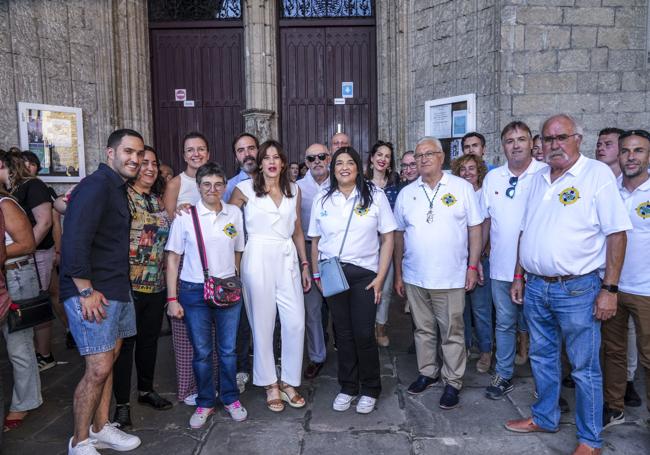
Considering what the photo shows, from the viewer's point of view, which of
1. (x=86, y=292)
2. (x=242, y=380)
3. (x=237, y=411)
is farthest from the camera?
(x=242, y=380)

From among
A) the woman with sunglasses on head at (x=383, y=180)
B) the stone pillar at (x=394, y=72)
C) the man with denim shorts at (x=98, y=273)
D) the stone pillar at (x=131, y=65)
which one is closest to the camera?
the man with denim shorts at (x=98, y=273)

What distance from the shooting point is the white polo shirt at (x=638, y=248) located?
299 cm

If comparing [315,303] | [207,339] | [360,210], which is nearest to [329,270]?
[360,210]

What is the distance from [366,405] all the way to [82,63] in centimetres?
657

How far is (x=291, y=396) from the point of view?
356cm

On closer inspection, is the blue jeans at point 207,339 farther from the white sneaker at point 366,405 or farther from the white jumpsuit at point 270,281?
the white sneaker at point 366,405

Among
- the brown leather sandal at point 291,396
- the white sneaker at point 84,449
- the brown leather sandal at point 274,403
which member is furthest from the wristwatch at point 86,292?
the brown leather sandal at point 291,396

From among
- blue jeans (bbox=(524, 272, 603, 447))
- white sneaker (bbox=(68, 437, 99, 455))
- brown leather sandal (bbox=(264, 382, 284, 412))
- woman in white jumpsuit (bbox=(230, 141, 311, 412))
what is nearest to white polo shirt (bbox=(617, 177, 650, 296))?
blue jeans (bbox=(524, 272, 603, 447))

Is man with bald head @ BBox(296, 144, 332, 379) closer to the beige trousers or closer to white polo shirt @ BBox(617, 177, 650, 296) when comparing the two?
the beige trousers

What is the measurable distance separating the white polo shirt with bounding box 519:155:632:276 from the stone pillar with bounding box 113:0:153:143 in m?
6.79

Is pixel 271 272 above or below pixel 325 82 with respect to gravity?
below

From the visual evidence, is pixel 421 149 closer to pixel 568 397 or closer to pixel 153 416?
pixel 568 397

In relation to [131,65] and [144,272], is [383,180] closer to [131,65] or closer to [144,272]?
[144,272]

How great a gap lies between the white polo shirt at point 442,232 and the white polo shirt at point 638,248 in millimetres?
940
